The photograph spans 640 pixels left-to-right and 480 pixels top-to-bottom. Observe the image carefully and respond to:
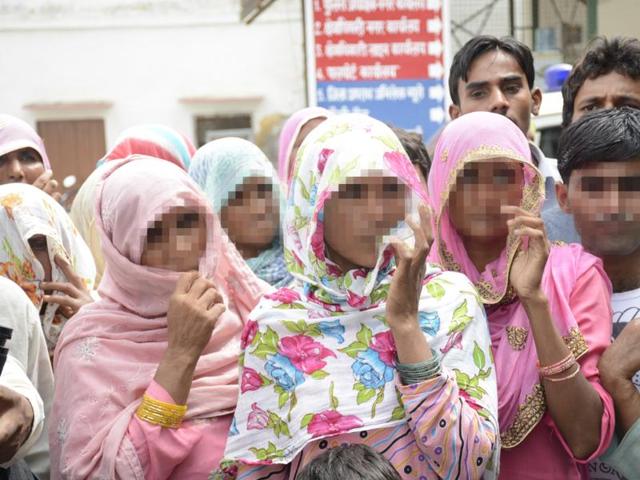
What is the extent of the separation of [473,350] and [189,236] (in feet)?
2.66

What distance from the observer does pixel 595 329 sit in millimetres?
2021

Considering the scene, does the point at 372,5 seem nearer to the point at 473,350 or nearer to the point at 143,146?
the point at 143,146

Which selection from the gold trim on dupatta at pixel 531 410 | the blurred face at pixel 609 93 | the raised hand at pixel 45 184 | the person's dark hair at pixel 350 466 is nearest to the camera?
the person's dark hair at pixel 350 466

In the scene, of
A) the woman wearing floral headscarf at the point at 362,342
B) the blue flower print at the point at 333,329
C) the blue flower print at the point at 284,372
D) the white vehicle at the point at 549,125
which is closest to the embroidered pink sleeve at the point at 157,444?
the woman wearing floral headscarf at the point at 362,342

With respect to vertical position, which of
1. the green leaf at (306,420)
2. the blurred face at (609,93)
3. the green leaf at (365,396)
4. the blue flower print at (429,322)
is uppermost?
the blurred face at (609,93)

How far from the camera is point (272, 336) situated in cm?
202

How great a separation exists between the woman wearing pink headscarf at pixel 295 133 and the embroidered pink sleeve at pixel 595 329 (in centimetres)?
205

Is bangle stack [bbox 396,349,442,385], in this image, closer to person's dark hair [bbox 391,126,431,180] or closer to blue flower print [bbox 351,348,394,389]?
blue flower print [bbox 351,348,394,389]

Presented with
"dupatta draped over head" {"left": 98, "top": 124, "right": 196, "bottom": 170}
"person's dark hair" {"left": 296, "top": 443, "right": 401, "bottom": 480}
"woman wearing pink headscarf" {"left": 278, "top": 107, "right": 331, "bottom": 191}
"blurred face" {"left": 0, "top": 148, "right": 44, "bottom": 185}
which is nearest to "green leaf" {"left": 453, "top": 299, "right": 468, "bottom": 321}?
"person's dark hair" {"left": 296, "top": 443, "right": 401, "bottom": 480}

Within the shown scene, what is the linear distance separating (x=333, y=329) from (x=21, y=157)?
8.20 ft

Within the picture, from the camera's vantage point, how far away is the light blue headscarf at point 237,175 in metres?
3.04

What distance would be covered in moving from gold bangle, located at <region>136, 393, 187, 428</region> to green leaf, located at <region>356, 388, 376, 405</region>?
1.52ft

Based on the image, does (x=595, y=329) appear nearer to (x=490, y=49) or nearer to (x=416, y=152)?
(x=416, y=152)

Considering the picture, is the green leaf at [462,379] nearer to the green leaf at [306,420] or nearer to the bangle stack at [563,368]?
the bangle stack at [563,368]
